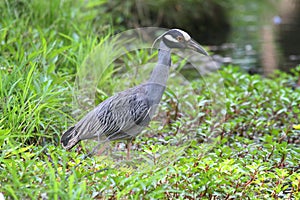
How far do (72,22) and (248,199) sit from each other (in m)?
4.03

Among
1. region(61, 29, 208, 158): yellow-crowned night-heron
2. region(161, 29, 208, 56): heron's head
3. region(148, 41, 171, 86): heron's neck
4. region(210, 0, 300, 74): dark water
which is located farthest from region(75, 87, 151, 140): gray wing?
region(210, 0, 300, 74): dark water

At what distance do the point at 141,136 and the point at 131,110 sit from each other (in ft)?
3.21

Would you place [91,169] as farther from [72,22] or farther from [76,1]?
[76,1]

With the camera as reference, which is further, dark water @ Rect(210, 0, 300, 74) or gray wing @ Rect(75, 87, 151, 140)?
dark water @ Rect(210, 0, 300, 74)

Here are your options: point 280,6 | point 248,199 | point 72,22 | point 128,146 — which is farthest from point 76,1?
point 280,6

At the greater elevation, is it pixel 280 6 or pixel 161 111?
pixel 161 111

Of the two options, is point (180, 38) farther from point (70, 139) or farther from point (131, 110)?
point (70, 139)

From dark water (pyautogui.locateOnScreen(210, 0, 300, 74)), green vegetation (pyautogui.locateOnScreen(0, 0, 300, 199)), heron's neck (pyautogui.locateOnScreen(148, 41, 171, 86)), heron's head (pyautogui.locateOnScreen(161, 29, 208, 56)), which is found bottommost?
dark water (pyautogui.locateOnScreen(210, 0, 300, 74))

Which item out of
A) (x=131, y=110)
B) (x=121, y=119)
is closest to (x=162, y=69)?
(x=131, y=110)

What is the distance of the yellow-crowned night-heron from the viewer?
4.32 metres

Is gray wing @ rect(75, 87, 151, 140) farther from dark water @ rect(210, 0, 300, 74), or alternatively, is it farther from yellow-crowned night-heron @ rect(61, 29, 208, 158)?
dark water @ rect(210, 0, 300, 74)

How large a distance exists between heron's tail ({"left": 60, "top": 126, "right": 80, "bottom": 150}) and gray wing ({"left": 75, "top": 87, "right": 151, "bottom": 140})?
33mm

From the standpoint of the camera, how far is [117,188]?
369 cm

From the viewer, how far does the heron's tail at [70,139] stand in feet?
14.2
